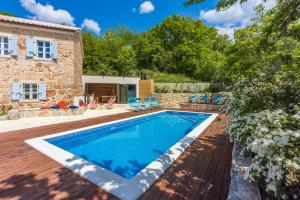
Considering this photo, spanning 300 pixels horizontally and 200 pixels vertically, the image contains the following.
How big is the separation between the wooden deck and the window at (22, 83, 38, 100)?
27.1 ft

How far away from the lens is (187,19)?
1335 inches

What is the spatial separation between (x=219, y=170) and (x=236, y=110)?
4.80 ft

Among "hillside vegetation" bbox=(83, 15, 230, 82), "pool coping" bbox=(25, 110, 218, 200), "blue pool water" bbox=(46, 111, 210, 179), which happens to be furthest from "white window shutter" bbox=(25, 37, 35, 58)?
"hillside vegetation" bbox=(83, 15, 230, 82)

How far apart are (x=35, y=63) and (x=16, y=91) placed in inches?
85.5

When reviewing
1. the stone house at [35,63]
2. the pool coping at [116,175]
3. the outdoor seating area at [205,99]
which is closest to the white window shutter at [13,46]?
the stone house at [35,63]

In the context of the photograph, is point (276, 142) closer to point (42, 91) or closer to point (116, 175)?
point (116, 175)

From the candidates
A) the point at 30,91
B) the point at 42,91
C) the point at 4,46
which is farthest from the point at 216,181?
the point at 4,46

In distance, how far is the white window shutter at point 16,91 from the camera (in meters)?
11.0

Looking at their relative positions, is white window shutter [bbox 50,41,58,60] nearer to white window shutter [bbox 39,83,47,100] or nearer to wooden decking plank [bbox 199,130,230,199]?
white window shutter [bbox 39,83,47,100]

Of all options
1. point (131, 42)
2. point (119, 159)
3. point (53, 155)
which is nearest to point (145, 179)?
point (119, 159)

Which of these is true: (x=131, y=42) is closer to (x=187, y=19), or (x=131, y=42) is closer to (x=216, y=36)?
(x=187, y=19)

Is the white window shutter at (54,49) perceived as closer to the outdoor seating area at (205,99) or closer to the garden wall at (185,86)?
the garden wall at (185,86)

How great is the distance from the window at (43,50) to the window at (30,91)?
204 centimetres

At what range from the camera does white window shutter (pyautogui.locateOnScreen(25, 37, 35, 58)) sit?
11250 mm
